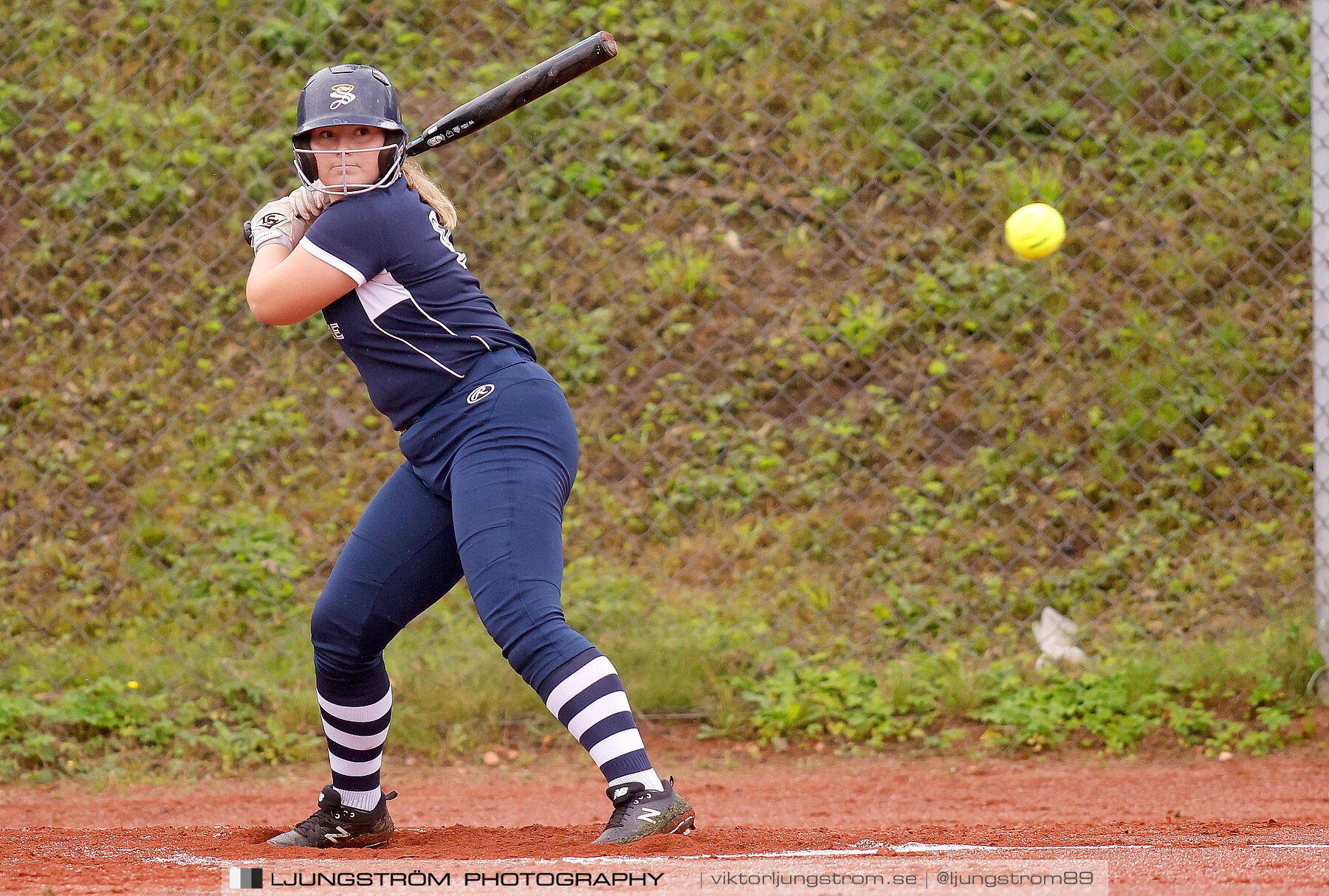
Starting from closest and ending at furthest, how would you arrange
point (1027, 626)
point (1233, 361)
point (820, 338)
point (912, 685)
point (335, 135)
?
point (335, 135) < point (912, 685) < point (1027, 626) < point (1233, 361) < point (820, 338)

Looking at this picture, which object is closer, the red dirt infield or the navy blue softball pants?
the red dirt infield

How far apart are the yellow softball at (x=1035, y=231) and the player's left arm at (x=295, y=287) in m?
2.84

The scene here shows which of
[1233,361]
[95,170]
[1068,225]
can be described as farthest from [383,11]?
[1233,361]

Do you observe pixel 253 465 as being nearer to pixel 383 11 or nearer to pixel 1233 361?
pixel 383 11

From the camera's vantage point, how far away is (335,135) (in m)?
2.51

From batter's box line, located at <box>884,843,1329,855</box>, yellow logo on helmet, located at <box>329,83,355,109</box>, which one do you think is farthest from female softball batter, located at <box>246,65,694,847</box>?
batter's box line, located at <box>884,843,1329,855</box>

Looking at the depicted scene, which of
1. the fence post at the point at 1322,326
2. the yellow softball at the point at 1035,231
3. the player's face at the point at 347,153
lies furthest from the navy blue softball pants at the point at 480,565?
the fence post at the point at 1322,326

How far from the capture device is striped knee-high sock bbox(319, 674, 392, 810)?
2.69m

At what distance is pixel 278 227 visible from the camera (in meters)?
2.53

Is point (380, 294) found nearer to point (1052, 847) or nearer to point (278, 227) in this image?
point (278, 227)

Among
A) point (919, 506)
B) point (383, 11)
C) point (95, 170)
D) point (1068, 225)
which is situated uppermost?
point (383, 11)

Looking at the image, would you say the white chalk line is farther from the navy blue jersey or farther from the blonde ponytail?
the blonde ponytail

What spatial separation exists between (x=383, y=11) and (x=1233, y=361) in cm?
444

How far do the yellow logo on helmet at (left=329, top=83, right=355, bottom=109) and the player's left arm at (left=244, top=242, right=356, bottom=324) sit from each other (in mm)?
328
